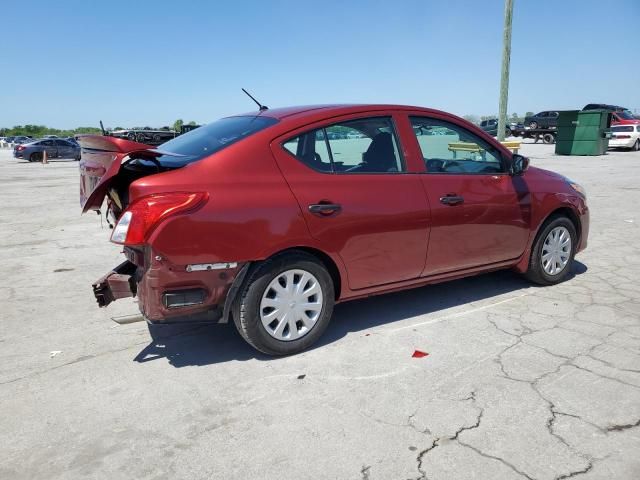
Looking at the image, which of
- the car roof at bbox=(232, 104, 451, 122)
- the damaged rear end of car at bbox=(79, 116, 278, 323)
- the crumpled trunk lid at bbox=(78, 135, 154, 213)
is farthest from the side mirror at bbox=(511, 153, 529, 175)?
the crumpled trunk lid at bbox=(78, 135, 154, 213)

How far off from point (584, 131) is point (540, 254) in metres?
21.4

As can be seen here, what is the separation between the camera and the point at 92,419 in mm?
2953

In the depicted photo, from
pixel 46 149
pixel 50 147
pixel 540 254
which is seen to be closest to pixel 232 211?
pixel 540 254

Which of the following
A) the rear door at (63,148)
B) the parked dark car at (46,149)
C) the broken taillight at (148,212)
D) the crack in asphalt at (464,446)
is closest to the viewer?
the crack in asphalt at (464,446)

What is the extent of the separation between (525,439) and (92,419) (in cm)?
237

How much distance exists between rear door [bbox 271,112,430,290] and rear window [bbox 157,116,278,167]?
1.05 feet

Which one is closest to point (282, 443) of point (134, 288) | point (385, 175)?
point (134, 288)

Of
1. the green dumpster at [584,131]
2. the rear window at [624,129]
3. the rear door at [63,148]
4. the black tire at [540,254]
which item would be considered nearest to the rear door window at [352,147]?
the black tire at [540,254]

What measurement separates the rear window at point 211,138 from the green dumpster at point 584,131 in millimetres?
22812

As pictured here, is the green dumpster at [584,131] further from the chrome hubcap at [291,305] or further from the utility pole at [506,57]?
the chrome hubcap at [291,305]

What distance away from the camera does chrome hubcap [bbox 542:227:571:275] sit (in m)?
5.07

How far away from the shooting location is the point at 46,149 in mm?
31594

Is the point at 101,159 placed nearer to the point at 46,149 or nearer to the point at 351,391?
the point at 351,391

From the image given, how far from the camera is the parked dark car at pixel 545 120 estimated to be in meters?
35.9
